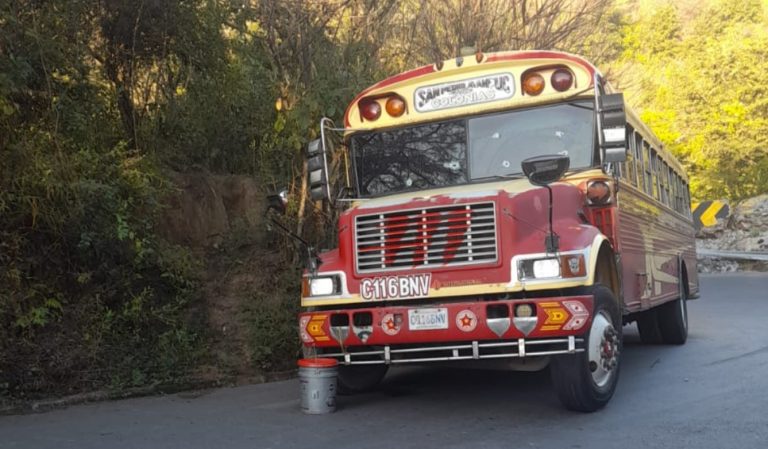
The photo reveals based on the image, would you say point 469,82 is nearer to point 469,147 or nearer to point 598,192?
point 469,147

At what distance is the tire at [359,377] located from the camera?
7.07m

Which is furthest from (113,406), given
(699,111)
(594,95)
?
(699,111)

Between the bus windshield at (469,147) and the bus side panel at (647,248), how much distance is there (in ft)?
2.73

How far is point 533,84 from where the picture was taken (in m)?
6.73

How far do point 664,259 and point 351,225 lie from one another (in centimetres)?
495

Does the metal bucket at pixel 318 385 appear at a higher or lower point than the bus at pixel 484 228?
lower

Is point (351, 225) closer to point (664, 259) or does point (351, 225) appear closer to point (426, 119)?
point (426, 119)

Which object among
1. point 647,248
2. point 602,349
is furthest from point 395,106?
point 647,248

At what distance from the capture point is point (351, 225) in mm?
Answer: 6328

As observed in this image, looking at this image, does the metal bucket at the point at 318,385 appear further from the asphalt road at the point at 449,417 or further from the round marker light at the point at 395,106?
the round marker light at the point at 395,106

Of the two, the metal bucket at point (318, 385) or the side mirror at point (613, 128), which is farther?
the metal bucket at point (318, 385)

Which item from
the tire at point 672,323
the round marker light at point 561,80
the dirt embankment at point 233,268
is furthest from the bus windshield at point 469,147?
the tire at point 672,323

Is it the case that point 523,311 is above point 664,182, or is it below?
below

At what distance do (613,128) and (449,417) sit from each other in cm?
269
